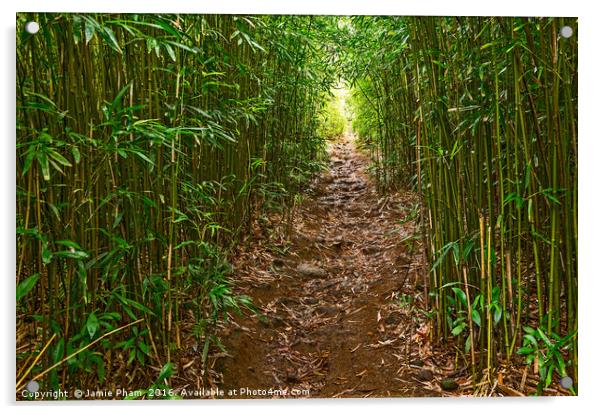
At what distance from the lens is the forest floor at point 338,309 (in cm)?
162

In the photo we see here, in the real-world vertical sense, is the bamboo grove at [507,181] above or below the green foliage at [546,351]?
above

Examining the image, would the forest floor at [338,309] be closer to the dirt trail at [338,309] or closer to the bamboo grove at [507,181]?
the dirt trail at [338,309]

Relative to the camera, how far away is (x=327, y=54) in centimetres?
220

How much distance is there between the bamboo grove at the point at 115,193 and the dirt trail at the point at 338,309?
162mm

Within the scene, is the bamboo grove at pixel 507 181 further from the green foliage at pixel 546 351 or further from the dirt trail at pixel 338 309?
the dirt trail at pixel 338 309

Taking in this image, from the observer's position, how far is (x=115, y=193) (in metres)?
1.48

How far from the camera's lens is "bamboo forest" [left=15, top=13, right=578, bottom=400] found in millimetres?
1456

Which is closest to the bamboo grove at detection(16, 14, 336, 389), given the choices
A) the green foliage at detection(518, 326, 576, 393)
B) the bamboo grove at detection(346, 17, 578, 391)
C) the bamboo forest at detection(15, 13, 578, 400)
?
the bamboo forest at detection(15, 13, 578, 400)

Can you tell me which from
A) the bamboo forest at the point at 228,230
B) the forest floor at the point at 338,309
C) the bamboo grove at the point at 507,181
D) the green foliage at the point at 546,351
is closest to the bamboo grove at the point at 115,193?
the bamboo forest at the point at 228,230

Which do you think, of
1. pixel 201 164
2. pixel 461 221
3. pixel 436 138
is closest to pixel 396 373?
pixel 461 221

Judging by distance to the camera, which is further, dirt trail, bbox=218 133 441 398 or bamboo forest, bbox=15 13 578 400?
dirt trail, bbox=218 133 441 398

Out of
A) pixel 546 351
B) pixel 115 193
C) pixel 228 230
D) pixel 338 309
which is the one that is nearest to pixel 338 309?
pixel 338 309

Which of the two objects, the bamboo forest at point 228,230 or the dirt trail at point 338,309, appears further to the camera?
the dirt trail at point 338,309

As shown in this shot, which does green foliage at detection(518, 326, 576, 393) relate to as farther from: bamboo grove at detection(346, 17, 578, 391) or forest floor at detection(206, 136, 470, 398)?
forest floor at detection(206, 136, 470, 398)
